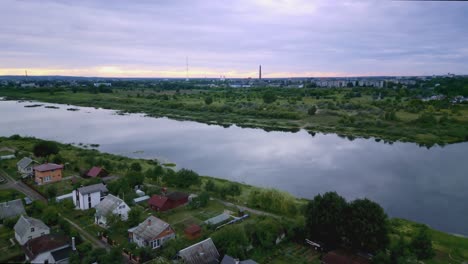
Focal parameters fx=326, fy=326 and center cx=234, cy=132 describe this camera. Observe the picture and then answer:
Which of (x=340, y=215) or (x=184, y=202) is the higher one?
(x=340, y=215)

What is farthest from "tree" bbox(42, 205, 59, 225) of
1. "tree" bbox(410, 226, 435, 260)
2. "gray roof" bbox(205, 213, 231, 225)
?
"tree" bbox(410, 226, 435, 260)

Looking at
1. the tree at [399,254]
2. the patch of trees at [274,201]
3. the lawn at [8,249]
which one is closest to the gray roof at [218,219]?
the patch of trees at [274,201]

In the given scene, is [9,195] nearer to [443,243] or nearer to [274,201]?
[274,201]

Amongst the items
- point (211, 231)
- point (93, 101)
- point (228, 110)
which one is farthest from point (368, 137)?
point (93, 101)

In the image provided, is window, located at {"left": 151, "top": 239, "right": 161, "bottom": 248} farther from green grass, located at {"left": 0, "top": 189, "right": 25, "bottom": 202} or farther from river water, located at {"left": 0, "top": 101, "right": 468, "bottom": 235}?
green grass, located at {"left": 0, "top": 189, "right": 25, "bottom": 202}

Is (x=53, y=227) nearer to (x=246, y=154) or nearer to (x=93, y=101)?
(x=246, y=154)

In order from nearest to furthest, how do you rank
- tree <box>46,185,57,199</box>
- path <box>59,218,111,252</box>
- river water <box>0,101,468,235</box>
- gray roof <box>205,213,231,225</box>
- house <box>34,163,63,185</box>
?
path <box>59,218,111,252</box>
gray roof <box>205,213,231,225</box>
tree <box>46,185,57,199</box>
river water <box>0,101,468,235</box>
house <box>34,163,63,185</box>
